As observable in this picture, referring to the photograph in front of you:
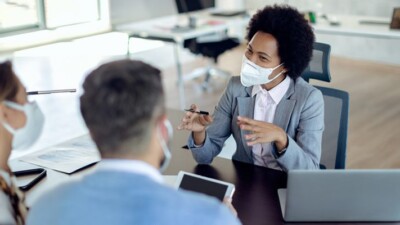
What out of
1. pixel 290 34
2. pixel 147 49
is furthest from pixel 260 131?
pixel 147 49

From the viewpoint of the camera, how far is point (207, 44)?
17.8 feet

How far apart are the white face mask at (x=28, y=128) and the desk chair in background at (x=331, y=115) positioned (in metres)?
1.23

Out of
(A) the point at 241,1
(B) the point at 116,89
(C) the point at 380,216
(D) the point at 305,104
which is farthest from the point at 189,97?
(B) the point at 116,89

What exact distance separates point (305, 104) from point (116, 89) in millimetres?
1151

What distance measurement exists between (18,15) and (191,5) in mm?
2199

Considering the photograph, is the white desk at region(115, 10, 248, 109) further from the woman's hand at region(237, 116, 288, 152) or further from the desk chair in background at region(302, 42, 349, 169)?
the woman's hand at region(237, 116, 288, 152)

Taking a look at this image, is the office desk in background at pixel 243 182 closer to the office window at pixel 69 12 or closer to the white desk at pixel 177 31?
the white desk at pixel 177 31

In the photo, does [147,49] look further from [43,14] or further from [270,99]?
[270,99]

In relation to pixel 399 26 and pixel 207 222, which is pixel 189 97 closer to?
pixel 399 26

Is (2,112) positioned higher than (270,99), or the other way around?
(2,112)

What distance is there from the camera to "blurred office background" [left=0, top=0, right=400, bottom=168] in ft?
16.4

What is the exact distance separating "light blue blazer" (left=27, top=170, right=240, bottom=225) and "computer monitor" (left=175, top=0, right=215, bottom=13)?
4.91 m

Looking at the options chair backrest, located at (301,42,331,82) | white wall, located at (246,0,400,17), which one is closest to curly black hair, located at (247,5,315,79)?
chair backrest, located at (301,42,331,82)

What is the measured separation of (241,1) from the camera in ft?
24.5
